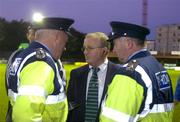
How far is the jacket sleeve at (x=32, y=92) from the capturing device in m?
2.81

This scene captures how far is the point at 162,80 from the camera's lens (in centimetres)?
298

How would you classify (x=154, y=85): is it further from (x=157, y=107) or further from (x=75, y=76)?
(x=75, y=76)

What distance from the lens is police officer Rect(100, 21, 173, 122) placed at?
271cm

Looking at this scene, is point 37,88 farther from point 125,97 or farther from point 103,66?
point 103,66

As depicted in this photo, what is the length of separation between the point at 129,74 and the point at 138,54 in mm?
269

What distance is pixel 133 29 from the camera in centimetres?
303

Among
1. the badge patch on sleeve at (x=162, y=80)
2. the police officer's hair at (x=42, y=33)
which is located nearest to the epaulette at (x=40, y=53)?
the police officer's hair at (x=42, y=33)

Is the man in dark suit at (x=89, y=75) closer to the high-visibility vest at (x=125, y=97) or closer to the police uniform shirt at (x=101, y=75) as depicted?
the police uniform shirt at (x=101, y=75)

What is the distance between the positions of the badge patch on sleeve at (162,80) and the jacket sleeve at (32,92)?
75cm

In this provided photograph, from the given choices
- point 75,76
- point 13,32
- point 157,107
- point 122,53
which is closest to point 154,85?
point 157,107

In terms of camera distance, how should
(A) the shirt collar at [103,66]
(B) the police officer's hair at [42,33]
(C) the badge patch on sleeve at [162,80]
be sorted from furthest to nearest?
(A) the shirt collar at [103,66] < (B) the police officer's hair at [42,33] < (C) the badge patch on sleeve at [162,80]

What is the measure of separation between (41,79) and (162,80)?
0.84 metres

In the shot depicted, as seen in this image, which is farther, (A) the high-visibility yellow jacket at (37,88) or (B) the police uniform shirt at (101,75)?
(B) the police uniform shirt at (101,75)

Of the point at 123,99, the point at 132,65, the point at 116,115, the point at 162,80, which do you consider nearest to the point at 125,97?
the point at 123,99
